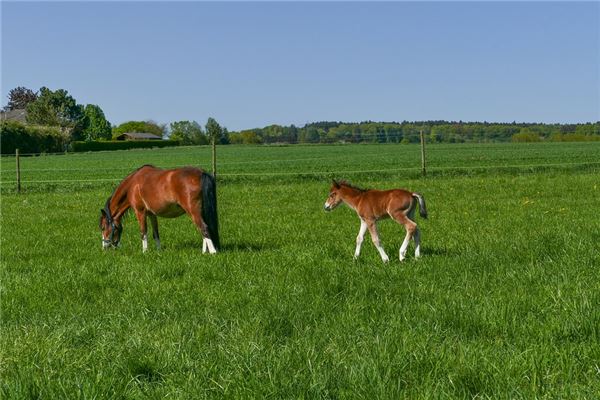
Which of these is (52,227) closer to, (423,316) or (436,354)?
(423,316)

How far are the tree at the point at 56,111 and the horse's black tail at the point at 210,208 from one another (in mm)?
93459

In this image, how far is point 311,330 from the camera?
5.30m

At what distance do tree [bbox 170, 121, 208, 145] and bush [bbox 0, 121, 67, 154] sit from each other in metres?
48.7

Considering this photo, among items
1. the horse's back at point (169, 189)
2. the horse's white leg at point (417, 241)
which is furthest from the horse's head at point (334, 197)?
the horse's back at point (169, 189)

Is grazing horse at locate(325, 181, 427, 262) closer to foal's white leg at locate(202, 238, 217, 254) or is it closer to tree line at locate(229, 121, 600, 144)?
foal's white leg at locate(202, 238, 217, 254)

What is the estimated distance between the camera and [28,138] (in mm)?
69500

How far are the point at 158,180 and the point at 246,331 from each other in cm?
592

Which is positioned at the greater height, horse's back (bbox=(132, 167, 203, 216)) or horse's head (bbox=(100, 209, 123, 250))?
horse's back (bbox=(132, 167, 203, 216))

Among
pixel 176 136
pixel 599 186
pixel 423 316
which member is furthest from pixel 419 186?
pixel 176 136

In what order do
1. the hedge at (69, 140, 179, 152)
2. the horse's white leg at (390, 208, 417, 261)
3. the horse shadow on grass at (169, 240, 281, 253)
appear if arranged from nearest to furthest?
the horse's white leg at (390, 208, 417, 261) < the horse shadow on grass at (169, 240, 281, 253) < the hedge at (69, 140, 179, 152)

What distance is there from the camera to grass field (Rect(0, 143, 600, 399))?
13.4 feet

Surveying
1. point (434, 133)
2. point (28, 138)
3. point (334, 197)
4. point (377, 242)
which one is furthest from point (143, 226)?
point (434, 133)

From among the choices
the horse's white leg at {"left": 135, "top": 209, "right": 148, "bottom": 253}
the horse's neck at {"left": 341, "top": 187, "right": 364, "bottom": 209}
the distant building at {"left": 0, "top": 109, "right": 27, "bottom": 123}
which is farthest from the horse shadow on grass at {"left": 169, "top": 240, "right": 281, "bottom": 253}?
the distant building at {"left": 0, "top": 109, "right": 27, "bottom": 123}

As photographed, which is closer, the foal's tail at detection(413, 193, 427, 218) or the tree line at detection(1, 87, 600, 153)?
the foal's tail at detection(413, 193, 427, 218)
